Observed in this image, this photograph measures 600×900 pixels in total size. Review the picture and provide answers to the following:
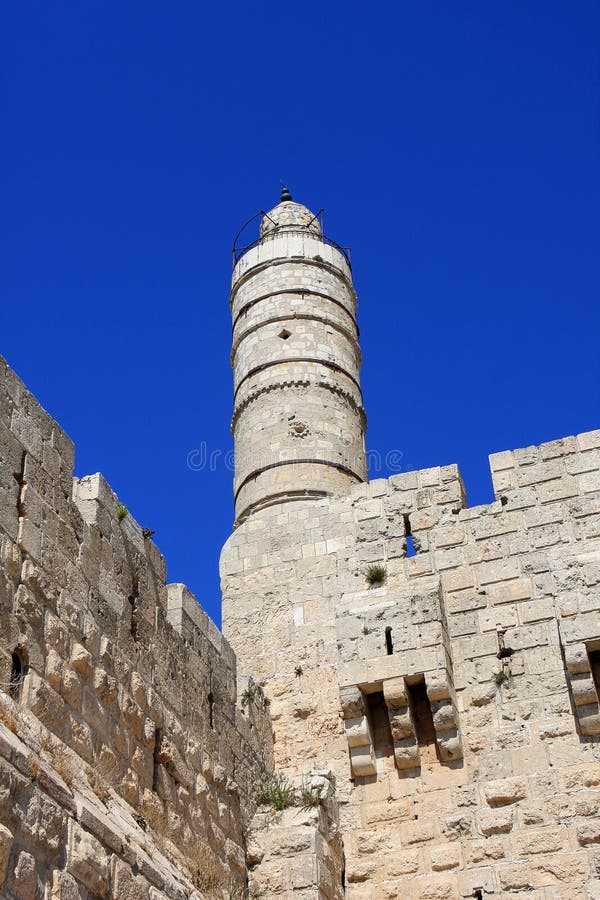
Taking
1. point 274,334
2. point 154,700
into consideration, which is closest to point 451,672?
point 154,700

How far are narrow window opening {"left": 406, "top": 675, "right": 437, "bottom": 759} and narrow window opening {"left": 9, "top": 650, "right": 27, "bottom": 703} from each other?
3636mm

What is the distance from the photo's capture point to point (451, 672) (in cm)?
862

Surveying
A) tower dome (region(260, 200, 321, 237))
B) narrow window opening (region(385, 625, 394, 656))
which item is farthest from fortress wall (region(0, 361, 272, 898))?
tower dome (region(260, 200, 321, 237))

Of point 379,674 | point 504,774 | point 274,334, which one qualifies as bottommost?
point 504,774

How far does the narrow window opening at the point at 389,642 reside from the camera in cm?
862

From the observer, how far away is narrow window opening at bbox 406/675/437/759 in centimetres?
847

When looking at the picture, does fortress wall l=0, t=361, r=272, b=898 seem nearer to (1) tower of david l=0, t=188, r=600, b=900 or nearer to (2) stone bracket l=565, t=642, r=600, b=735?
(1) tower of david l=0, t=188, r=600, b=900

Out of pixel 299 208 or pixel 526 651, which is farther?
pixel 299 208

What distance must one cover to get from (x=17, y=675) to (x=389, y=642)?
3.76 meters

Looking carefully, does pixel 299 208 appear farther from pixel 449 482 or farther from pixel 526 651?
pixel 526 651

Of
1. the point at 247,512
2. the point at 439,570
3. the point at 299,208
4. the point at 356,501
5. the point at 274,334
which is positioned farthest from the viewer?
the point at 299,208

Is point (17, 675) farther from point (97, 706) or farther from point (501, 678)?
point (501, 678)

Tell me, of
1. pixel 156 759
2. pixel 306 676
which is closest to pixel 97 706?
pixel 156 759

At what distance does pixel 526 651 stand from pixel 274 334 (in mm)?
4283
